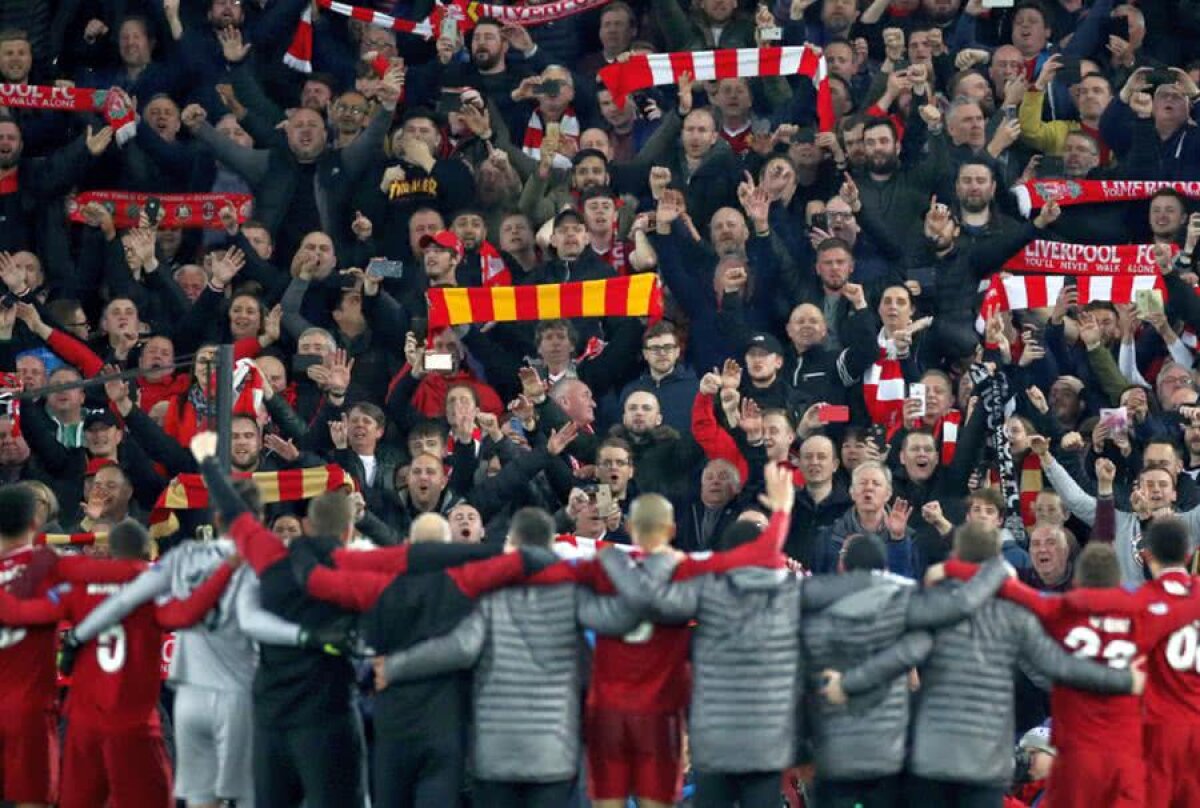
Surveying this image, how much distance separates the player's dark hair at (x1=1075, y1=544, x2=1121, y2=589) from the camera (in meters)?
17.0

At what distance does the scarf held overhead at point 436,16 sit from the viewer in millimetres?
25359

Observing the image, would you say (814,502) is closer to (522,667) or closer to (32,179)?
(522,667)

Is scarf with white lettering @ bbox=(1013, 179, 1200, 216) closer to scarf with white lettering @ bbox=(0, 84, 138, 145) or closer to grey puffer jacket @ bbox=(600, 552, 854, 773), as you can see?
scarf with white lettering @ bbox=(0, 84, 138, 145)

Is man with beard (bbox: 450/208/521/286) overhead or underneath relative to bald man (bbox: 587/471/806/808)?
overhead

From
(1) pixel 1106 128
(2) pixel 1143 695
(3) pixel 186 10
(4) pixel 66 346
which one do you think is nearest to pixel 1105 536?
(2) pixel 1143 695

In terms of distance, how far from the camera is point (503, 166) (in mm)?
24016

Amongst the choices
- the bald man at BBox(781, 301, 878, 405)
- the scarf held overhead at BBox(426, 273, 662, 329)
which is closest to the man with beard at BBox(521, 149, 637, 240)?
the scarf held overhead at BBox(426, 273, 662, 329)

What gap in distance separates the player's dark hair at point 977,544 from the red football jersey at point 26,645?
465cm

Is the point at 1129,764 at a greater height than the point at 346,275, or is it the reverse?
the point at 346,275

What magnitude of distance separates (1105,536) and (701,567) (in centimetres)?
389

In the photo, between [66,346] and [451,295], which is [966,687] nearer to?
[451,295]

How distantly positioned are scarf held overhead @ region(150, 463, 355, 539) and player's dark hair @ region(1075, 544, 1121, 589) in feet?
17.7

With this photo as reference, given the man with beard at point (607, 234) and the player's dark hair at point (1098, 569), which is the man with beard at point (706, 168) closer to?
the man with beard at point (607, 234)

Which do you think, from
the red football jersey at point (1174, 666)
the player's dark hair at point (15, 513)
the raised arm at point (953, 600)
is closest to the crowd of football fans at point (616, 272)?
the player's dark hair at point (15, 513)
